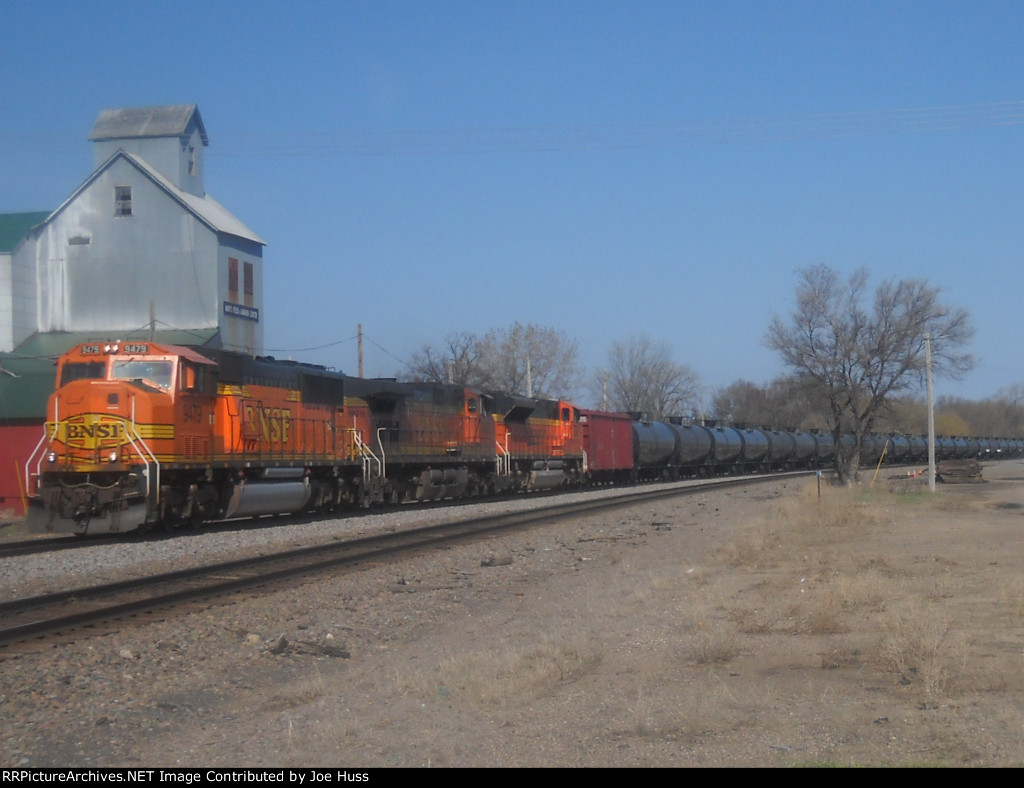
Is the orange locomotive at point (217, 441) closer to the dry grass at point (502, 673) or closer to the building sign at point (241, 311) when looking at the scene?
the dry grass at point (502, 673)

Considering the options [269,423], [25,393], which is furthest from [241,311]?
[269,423]

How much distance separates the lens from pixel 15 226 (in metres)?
41.2

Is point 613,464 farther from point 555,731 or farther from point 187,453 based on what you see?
point 555,731

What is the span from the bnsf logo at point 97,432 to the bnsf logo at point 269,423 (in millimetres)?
3288

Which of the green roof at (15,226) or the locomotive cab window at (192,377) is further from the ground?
the green roof at (15,226)

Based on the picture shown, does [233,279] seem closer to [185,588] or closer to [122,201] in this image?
[122,201]

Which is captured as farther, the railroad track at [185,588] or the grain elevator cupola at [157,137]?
the grain elevator cupola at [157,137]

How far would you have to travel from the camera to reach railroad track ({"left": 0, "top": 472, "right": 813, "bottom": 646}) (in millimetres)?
9961

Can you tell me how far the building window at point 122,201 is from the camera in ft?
132

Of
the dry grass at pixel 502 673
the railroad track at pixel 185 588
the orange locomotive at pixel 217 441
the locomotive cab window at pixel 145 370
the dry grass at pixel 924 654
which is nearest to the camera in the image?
the dry grass at pixel 924 654

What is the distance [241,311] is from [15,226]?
A: 1008 cm

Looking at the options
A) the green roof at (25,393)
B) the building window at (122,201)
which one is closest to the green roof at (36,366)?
the green roof at (25,393)

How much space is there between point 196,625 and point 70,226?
3519 centimetres

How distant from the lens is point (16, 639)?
30.4 ft
